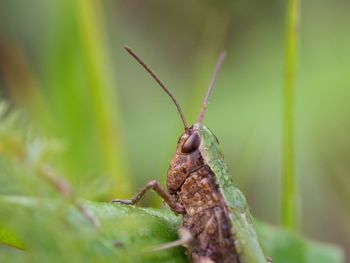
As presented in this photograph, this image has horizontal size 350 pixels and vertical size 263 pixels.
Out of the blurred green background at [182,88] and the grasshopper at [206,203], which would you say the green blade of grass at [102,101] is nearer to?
the blurred green background at [182,88]

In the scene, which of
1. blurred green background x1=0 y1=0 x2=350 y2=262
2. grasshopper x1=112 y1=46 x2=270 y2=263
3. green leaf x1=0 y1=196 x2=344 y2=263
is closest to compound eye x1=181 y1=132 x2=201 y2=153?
grasshopper x1=112 y1=46 x2=270 y2=263

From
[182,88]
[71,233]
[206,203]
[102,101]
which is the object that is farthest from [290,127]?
[182,88]

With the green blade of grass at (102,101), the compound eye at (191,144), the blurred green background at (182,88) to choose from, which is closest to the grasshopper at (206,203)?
the compound eye at (191,144)

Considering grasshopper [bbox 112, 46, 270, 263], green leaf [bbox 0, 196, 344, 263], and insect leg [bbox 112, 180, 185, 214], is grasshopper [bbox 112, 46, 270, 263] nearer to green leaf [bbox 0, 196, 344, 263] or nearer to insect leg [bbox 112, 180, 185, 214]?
insect leg [bbox 112, 180, 185, 214]

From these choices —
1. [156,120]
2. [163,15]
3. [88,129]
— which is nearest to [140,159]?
[156,120]

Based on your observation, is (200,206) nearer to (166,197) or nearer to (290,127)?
(166,197)

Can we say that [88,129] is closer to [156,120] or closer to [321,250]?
[156,120]
